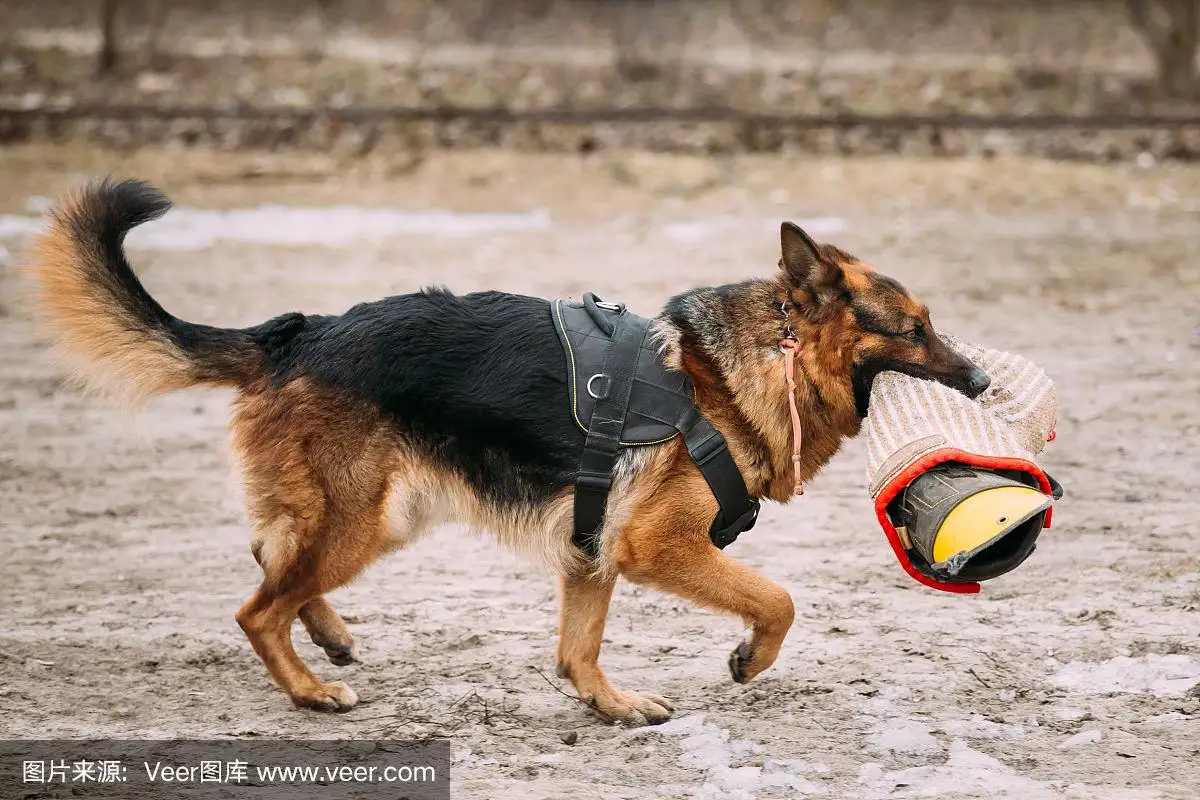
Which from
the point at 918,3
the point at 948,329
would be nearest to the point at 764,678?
the point at 948,329

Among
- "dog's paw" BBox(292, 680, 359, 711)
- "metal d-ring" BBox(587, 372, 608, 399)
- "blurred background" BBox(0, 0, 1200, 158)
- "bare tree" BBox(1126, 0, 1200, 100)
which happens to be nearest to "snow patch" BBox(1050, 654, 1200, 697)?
"metal d-ring" BBox(587, 372, 608, 399)

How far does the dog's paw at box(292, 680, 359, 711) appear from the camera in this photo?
4.31m

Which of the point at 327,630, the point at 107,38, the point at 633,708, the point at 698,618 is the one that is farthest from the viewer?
the point at 107,38

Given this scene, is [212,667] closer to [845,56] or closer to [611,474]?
[611,474]

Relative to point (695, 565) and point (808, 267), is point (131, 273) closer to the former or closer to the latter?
point (695, 565)

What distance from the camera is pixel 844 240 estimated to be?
10.9 m

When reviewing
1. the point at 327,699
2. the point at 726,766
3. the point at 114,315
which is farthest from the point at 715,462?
the point at 114,315

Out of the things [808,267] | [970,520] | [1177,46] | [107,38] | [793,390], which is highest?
[107,38]

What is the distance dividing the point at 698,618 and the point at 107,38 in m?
14.0

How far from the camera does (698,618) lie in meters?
5.06

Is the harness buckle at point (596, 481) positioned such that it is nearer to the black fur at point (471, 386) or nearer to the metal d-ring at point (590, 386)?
the black fur at point (471, 386)

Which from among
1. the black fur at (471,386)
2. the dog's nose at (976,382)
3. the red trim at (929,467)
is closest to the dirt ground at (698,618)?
the red trim at (929,467)

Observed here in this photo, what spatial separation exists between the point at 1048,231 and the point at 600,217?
151 inches

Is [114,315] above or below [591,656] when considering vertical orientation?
above
